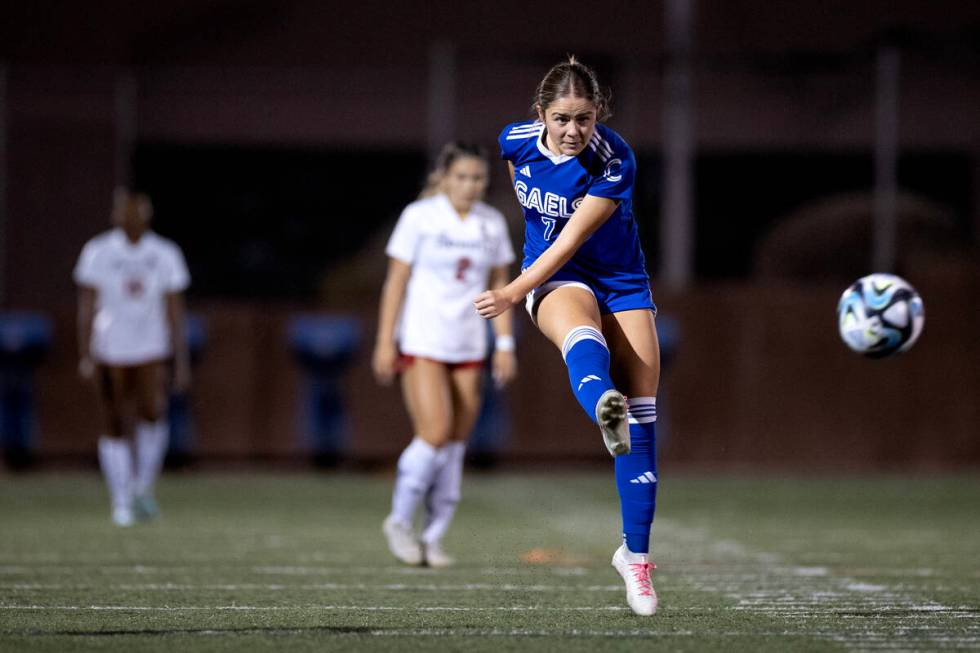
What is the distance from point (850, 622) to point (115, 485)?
687 centimetres

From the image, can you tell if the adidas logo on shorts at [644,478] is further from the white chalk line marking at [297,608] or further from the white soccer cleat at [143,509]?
the white soccer cleat at [143,509]

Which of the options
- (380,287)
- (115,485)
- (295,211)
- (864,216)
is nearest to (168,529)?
(115,485)

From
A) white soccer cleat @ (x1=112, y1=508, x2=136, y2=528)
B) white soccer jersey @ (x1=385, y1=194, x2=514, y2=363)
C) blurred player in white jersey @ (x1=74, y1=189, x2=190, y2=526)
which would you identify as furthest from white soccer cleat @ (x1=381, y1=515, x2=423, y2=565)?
blurred player in white jersey @ (x1=74, y1=189, x2=190, y2=526)

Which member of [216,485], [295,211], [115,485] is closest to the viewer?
[115,485]

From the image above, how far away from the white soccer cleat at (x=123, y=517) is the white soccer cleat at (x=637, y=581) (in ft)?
18.2

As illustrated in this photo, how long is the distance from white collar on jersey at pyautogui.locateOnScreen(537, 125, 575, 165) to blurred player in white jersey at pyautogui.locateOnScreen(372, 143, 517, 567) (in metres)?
2.21

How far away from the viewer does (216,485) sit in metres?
15.3

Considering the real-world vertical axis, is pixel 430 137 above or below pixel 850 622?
above

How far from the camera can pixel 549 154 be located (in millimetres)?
6664

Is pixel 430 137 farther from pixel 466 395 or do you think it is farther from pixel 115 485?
pixel 466 395

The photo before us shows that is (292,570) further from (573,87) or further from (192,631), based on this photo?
(573,87)

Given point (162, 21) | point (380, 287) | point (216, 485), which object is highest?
point (162, 21)

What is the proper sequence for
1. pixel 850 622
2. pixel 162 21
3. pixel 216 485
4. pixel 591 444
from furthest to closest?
pixel 162 21 < pixel 591 444 < pixel 216 485 < pixel 850 622

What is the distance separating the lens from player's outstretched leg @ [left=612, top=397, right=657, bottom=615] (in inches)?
254
